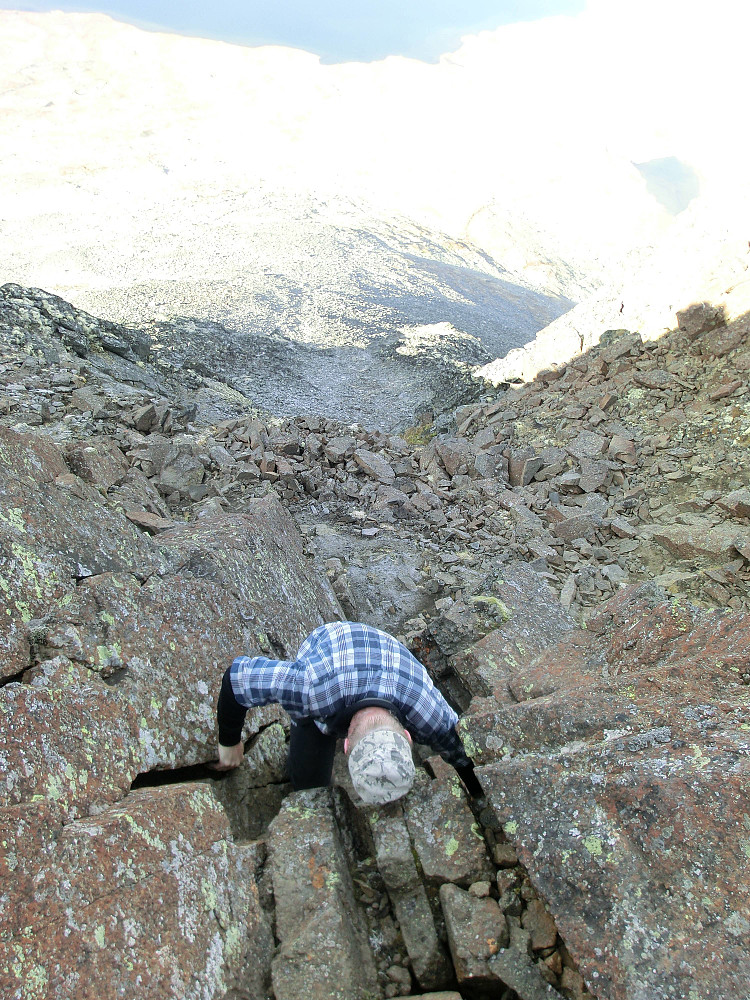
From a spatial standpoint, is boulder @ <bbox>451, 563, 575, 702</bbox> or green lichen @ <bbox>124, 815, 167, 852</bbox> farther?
boulder @ <bbox>451, 563, 575, 702</bbox>

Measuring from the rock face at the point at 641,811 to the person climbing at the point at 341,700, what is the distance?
217mm

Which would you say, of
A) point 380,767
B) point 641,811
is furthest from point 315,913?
point 641,811

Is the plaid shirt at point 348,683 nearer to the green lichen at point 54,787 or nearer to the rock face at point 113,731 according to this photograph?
the rock face at point 113,731

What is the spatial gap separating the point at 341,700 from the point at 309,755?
0.44m

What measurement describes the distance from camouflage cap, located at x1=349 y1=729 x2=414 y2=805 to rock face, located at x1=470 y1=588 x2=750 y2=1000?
34 centimetres

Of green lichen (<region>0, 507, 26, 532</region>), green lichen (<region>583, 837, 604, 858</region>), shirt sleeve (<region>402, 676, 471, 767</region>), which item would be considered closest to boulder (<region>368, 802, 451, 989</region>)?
shirt sleeve (<region>402, 676, 471, 767</region>)

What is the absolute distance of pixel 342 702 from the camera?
2.16 meters

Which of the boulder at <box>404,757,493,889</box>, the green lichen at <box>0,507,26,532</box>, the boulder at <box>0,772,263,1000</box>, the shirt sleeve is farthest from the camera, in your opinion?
the green lichen at <box>0,507,26,532</box>

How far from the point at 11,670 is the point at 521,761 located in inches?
68.2

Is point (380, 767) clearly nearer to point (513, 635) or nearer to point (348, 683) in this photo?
point (348, 683)

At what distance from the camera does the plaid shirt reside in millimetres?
2146

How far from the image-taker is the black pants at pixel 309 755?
2.40 m

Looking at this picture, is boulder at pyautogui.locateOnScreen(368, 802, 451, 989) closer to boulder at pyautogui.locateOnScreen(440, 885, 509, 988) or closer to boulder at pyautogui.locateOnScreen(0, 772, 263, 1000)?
boulder at pyautogui.locateOnScreen(440, 885, 509, 988)

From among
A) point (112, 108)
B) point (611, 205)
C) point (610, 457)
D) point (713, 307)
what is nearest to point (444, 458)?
point (610, 457)
